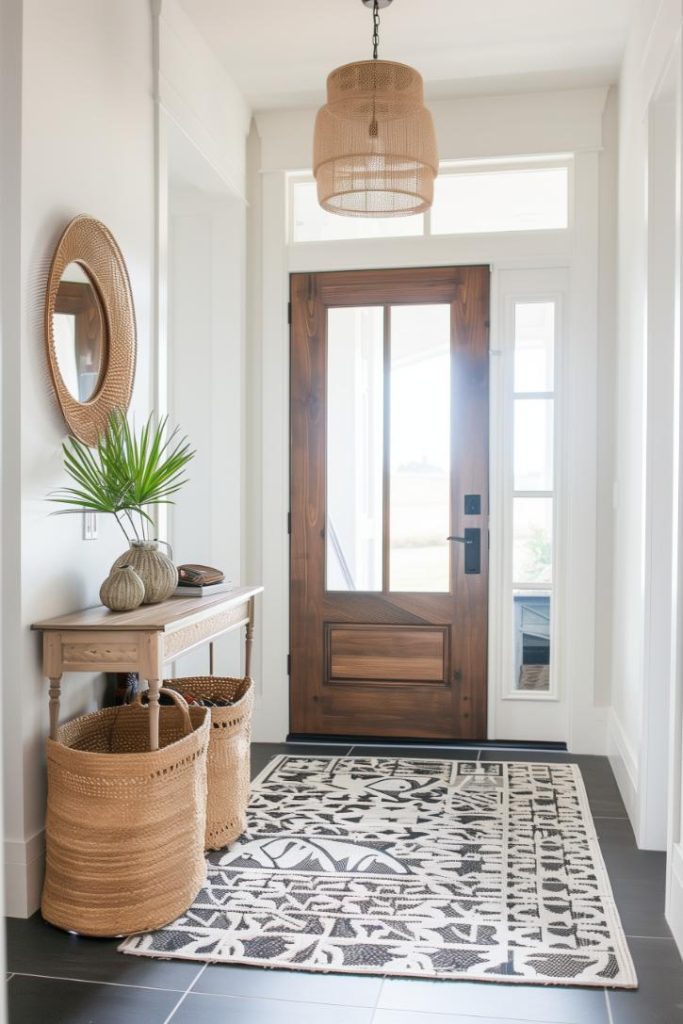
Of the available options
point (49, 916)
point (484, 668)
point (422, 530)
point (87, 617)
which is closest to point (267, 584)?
point (422, 530)

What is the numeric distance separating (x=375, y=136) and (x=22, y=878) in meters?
2.61

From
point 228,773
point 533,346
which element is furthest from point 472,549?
point 228,773

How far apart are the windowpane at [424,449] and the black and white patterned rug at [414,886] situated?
1072 millimetres

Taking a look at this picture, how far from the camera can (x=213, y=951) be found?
2.40 m

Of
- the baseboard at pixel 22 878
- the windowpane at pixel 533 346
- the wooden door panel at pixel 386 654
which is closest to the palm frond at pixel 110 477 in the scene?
the baseboard at pixel 22 878

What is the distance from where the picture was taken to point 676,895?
8.36ft

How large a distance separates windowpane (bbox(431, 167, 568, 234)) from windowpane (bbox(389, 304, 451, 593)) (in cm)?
42

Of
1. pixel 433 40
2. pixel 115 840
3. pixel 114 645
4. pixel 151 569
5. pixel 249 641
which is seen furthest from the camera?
pixel 433 40

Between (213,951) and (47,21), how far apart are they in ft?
8.40

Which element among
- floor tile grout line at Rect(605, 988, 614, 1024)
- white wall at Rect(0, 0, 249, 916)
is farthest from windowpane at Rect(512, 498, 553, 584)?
floor tile grout line at Rect(605, 988, 614, 1024)

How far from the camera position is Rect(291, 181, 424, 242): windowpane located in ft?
15.1

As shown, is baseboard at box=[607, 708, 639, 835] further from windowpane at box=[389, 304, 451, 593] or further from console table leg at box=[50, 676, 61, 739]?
console table leg at box=[50, 676, 61, 739]

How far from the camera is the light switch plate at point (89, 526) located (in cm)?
296

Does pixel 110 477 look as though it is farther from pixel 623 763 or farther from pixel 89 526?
pixel 623 763
